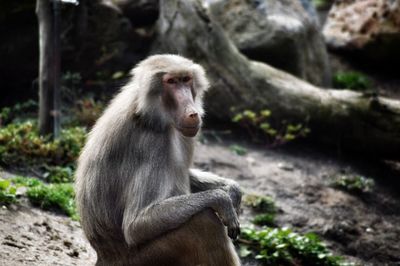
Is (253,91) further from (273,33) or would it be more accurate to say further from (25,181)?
(25,181)

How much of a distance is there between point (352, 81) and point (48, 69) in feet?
23.2

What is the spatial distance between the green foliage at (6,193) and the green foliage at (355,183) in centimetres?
516

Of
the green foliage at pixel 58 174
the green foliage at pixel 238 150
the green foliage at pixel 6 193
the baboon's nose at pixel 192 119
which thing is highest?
the baboon's nose at pixel 192 119

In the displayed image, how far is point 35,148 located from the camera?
8914 millimetres

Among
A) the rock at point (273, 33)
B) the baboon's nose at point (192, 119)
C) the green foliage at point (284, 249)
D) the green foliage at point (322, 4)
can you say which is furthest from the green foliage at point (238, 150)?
the green foliage at point (322, 4)

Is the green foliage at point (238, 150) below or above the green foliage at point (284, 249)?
above

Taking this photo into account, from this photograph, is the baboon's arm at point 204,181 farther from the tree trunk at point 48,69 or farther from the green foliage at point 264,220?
the tree trunk at point 48,69

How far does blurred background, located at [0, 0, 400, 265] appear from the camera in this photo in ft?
25.4

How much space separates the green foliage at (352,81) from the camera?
1340 cm

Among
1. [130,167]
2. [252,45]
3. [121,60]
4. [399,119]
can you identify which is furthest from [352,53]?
[130,167]

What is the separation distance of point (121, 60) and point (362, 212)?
535 centimetres

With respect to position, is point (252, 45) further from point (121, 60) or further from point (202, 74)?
point (202, 74)

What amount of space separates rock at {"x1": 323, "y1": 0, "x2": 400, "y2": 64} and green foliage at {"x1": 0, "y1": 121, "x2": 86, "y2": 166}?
7196 mm

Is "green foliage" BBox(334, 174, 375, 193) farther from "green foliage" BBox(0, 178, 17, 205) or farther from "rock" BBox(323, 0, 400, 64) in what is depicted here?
"green foliage" BBox(0, 178, 17, 205)
